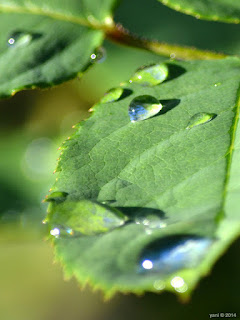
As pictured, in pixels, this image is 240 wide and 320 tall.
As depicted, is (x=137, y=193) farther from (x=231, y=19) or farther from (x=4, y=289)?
(x=4, y=289)

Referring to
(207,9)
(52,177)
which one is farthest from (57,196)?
(52,177)

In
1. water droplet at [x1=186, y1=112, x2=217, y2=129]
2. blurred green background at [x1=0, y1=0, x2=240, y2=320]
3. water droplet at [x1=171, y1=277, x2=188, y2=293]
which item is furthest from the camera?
blurred green background at [x1=0, y1=0, x2=240, y2=320]

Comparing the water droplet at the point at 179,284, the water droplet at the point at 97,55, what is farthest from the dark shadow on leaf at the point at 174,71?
the water droplet at the point at 179,284

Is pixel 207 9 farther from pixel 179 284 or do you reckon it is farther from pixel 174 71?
pixel 179 284

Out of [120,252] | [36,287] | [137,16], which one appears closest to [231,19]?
[120,252]

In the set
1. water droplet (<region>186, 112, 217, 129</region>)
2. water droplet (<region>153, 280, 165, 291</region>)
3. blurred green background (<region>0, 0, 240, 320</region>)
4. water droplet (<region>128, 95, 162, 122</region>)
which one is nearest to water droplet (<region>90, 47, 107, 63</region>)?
water droplet (<region>128, 95, 162, 122</region>)

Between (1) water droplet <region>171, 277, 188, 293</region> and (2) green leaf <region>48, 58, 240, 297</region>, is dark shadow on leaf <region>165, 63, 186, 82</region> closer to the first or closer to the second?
(2) green leaf <region>48, 58, 240, 297</region>

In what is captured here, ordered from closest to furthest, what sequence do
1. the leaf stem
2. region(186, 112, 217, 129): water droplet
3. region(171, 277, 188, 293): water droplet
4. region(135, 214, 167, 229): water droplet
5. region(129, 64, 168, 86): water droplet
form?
1. region(171, 277, 188, 293): water droplet
2. region(135, 214, 167, 229): water droplet
3. region(186, 112, 217, 129): water droplet
4. region(129, 64, 168, 86): water droplet
5. the leaf stem
